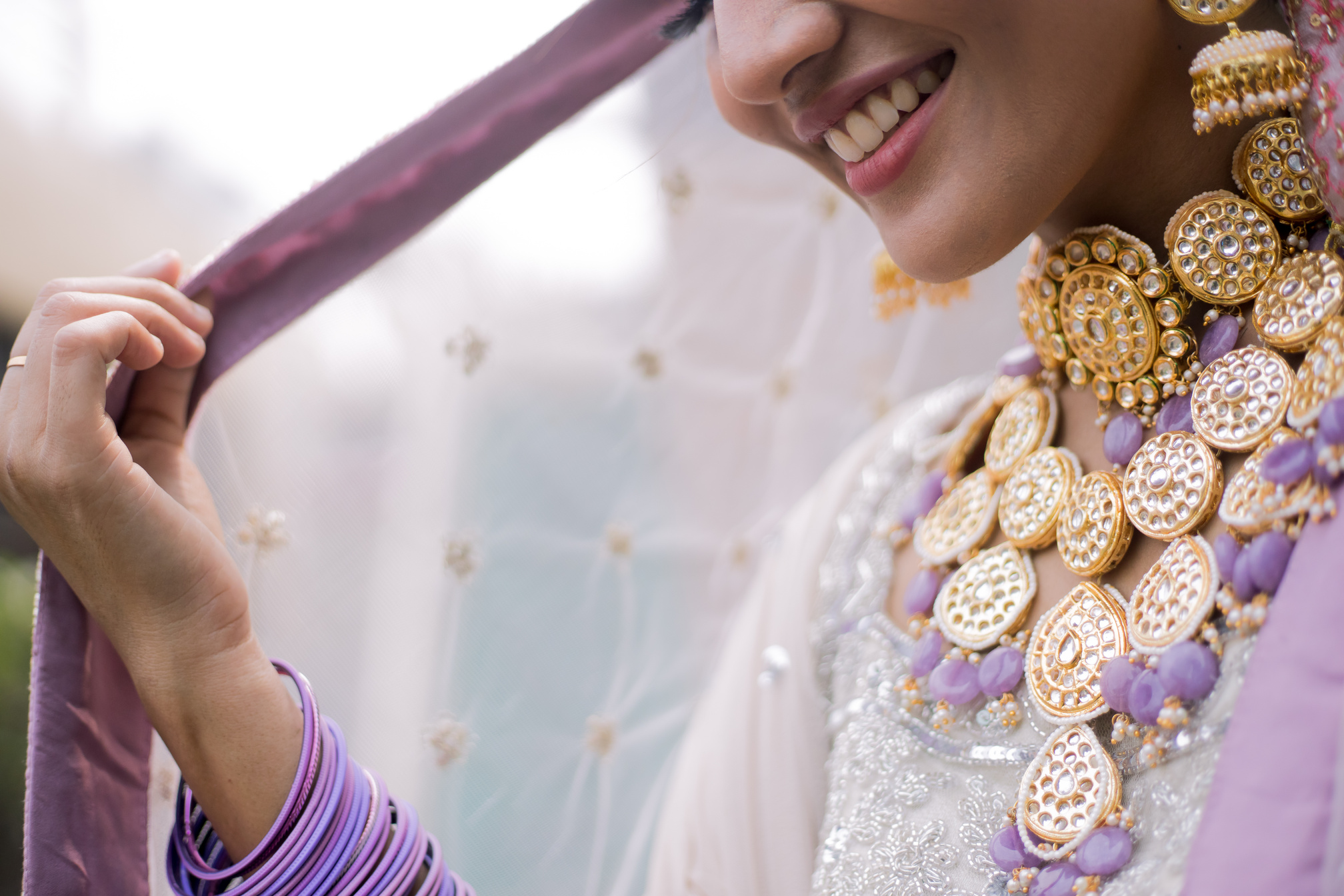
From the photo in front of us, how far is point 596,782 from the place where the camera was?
112cm

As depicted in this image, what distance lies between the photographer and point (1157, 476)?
2.28ft

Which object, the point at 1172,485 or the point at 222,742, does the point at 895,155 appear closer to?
the point at 1172,485

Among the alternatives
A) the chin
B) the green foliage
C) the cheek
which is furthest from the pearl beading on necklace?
the green foliage

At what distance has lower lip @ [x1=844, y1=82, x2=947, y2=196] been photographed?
0.67m

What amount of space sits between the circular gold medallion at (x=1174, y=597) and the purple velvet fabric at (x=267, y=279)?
0.68m

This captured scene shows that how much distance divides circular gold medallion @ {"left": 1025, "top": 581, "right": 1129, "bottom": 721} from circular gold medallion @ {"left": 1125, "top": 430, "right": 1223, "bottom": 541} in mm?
67

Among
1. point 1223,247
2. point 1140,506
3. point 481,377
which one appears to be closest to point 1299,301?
point 1223,247

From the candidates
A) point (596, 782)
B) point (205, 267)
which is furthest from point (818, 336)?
point (205, 267)

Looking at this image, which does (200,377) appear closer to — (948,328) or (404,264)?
(404,264)

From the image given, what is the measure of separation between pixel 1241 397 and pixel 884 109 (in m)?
0.33

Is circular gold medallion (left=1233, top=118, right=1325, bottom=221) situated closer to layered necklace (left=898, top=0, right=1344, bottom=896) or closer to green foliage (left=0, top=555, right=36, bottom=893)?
layered necklace (left=898, top=0, right=1344, bottom=896)

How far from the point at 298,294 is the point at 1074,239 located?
717 millimetres

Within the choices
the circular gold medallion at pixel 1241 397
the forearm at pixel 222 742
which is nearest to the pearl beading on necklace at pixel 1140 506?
the circular gold medallion at pixel 1241 397

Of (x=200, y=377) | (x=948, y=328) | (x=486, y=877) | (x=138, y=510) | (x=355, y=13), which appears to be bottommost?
(x=486, y=877)
